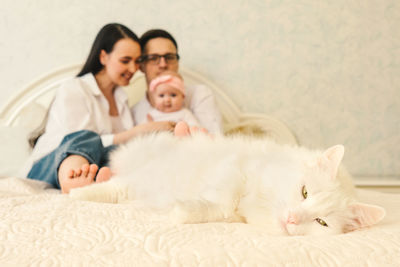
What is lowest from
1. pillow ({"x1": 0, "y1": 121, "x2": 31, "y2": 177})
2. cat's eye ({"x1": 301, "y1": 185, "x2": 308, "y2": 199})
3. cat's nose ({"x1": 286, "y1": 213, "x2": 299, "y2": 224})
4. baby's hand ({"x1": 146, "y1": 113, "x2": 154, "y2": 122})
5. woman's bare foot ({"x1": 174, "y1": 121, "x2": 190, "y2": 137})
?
pillow ({"x1": 0, "y1": 121, "x2": 31, "y2": 177})

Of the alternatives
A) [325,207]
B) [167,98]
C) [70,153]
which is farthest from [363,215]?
[167,98]

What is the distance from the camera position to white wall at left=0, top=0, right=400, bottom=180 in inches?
101

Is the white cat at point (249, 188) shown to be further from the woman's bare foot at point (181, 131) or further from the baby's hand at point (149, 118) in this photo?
the baby's hand at point (149, 118)

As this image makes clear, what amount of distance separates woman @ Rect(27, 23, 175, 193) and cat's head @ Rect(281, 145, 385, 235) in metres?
0.75

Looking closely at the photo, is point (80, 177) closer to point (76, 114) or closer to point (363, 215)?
point (76, 114)

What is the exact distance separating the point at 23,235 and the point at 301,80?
246 cm

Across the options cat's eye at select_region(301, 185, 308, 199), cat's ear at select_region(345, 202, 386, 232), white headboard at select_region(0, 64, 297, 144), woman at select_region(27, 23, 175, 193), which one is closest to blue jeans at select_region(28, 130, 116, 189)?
woman at select_region(27, 23, 175, 193)

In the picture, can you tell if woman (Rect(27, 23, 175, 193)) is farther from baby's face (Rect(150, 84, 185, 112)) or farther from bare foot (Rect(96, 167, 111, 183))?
baby's face (Rect(150, 84, 185, 112))

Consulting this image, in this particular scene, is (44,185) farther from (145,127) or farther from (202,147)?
(202,147)

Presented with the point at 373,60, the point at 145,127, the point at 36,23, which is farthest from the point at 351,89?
the point at 36,23

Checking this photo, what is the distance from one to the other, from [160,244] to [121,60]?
61.1 inches

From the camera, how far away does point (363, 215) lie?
821 millimetres

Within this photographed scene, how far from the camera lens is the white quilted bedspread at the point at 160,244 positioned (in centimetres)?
58

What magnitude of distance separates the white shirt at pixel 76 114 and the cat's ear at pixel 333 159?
46.0 inches
